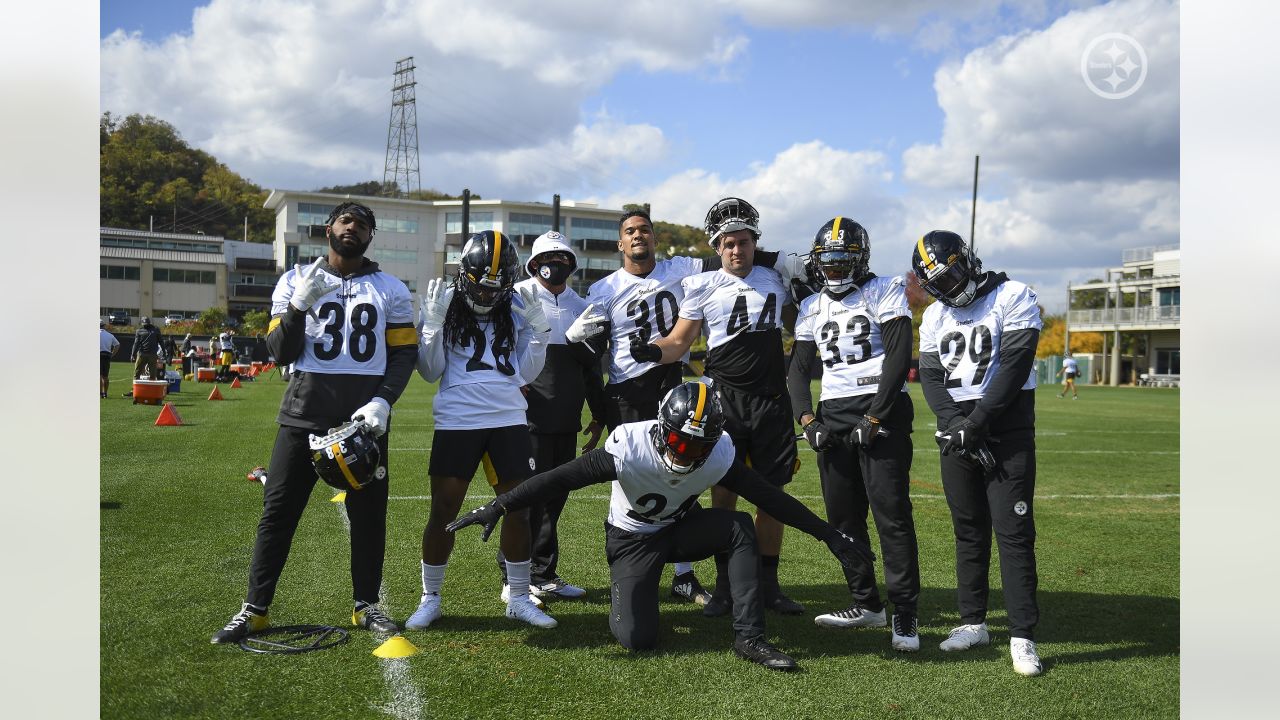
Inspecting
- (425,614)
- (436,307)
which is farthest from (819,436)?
(425,614)

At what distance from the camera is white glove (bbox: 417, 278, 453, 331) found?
5176 mm

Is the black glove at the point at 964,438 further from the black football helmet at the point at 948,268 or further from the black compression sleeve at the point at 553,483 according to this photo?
the black compression sleeve at the point at 553,483

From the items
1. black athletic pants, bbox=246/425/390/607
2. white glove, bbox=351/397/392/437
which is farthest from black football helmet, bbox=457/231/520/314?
black athletic pants, bbox=246/425/390/607

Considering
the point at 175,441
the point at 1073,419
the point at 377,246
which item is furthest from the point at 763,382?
the point at 377,246

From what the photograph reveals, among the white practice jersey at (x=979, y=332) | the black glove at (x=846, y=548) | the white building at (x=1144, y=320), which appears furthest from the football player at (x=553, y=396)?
the white building at (x=1144, y=320)

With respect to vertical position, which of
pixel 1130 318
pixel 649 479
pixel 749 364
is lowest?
pixel 649 479

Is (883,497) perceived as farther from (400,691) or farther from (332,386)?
(332,386)

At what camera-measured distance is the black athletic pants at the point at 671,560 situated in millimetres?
4668

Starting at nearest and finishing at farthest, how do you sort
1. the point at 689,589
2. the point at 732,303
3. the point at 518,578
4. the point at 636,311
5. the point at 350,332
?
the point at 350,332
the point at 518,578
the point at 732,303
the point at 689,589
the point at 636,311

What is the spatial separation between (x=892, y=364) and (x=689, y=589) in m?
2.04

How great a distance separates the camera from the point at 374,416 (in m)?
4.65

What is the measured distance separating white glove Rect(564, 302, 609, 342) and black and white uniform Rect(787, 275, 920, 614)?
1247mm

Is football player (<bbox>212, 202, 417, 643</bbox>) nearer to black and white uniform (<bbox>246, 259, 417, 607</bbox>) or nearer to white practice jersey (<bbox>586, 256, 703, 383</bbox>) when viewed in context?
black and white uniform (<bbox>246, 259, 417, 607</bbox>)

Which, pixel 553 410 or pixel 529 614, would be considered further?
pixel 553 410
